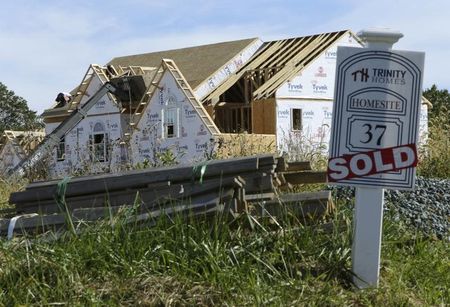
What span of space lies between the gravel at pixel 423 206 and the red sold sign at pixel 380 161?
1.87 metres

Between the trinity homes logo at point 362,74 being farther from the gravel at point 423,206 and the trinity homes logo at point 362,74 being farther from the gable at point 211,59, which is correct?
the gable at point 211,59

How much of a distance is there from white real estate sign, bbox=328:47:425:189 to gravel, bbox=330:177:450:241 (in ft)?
6.17

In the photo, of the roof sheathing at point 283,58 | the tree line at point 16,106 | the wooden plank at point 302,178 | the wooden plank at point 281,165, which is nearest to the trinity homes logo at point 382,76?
the wooden plank at point 281,165

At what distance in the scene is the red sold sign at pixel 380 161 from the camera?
18.9 ft

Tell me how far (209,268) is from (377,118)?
1567mm

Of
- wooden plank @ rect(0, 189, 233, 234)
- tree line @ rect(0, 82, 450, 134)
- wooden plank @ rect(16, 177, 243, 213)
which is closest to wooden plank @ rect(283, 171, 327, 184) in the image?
wooden plank @ rect(16, 177, 243, 213)

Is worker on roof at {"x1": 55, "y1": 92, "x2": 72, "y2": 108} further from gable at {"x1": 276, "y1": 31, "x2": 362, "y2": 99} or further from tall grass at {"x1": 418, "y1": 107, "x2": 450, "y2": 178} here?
tall grass at {"x1": 418, "y1": 107, "x2": 450, "y2": 178}

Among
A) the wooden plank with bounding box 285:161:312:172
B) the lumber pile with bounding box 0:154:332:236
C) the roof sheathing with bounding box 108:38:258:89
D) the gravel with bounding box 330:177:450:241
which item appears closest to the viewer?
the lumber pile with bounding box 0:154:332:236

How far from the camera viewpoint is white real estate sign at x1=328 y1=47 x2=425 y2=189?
227 inches

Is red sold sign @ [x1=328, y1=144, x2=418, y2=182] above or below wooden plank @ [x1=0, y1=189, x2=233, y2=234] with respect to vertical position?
above

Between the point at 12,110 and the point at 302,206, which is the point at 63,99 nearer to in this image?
the point at 12,110

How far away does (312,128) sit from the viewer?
31.2 meters

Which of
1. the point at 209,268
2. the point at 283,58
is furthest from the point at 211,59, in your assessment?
the point at 209,268

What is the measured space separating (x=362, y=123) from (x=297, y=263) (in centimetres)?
111
